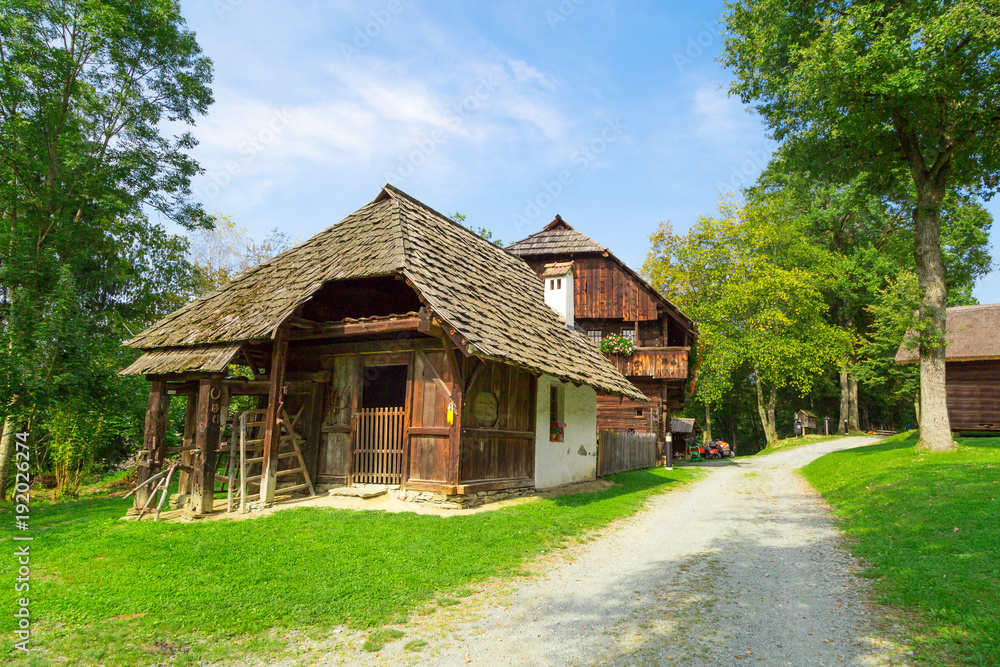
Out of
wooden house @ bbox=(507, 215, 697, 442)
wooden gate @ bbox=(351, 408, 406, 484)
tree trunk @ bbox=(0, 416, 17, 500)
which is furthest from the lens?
wooden house @ bbox=(507, 215, 697, 442)

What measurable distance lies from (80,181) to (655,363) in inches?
875

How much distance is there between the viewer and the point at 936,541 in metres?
7.65

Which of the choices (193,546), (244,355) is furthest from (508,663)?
(244,355)

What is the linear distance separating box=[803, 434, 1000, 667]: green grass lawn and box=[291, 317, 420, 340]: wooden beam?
792 centimetres

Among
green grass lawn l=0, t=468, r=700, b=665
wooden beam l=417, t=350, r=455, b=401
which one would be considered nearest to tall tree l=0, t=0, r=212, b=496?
green grass lawn l=0, t=468, r=700, b=665

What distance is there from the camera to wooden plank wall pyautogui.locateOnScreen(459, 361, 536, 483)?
11.4m

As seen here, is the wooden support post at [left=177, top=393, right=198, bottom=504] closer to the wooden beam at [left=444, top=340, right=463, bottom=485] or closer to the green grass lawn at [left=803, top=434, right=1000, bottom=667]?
the wooden beam at [left=444, top=340, right=463, bottom=485]

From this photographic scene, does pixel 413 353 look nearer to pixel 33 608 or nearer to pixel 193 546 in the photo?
pixel 193 546


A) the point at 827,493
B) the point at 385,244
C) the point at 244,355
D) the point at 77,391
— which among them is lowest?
the point at 827,493

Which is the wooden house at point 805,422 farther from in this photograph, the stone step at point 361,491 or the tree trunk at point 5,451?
the tree trunk at point 5,451

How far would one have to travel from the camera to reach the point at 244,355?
1259 centimetres

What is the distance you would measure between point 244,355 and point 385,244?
4.04 metres

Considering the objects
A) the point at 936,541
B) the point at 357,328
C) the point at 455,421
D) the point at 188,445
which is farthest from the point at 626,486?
the point at 188,445

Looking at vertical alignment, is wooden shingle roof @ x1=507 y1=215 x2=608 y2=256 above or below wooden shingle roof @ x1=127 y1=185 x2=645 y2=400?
above
